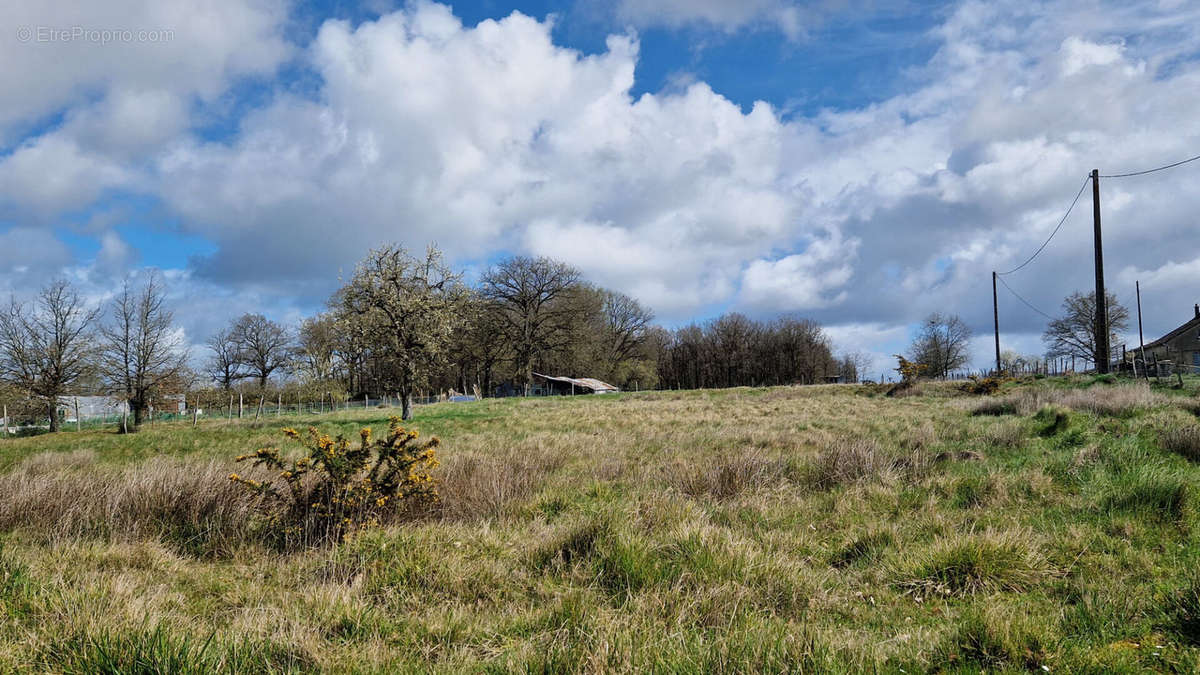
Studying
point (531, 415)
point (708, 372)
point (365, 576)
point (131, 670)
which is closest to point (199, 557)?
point (365, 576)

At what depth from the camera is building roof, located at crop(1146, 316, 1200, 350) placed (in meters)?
62.1

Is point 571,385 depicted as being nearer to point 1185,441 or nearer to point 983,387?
point 983,387

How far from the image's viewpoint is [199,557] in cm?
614

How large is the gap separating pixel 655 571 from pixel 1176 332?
283 feet

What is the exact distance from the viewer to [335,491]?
6.67 meters

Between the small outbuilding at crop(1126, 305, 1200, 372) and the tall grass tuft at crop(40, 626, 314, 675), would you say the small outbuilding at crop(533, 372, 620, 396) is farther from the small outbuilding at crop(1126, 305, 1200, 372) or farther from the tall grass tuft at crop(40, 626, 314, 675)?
the tall grass tuft at crop(40, 626, 314, 675)

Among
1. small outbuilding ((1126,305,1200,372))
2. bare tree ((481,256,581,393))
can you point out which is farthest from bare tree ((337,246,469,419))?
small outbuilding ((1126,305,1200,372))

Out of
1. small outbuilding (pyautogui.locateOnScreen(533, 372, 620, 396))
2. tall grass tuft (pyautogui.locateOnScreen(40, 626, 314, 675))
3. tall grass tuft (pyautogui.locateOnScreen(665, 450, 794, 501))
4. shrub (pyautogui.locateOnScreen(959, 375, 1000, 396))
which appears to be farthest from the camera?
small outbuilding (pyautogui.locateOnScreen(533, 372, 620, 396))

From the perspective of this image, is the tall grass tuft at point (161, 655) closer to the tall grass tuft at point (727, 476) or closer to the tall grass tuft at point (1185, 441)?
the tall grass tuft at point (727, 476)

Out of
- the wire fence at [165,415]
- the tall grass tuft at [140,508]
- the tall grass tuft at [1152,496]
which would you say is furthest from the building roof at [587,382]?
the tall grass tuft at [1152,496]

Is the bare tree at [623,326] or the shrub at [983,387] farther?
the bare tree at [623,326]

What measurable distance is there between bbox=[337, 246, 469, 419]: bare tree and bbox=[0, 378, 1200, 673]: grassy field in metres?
19.7

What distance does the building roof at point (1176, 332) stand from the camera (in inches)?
2446

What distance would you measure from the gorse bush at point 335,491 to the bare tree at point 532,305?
2121 inches
